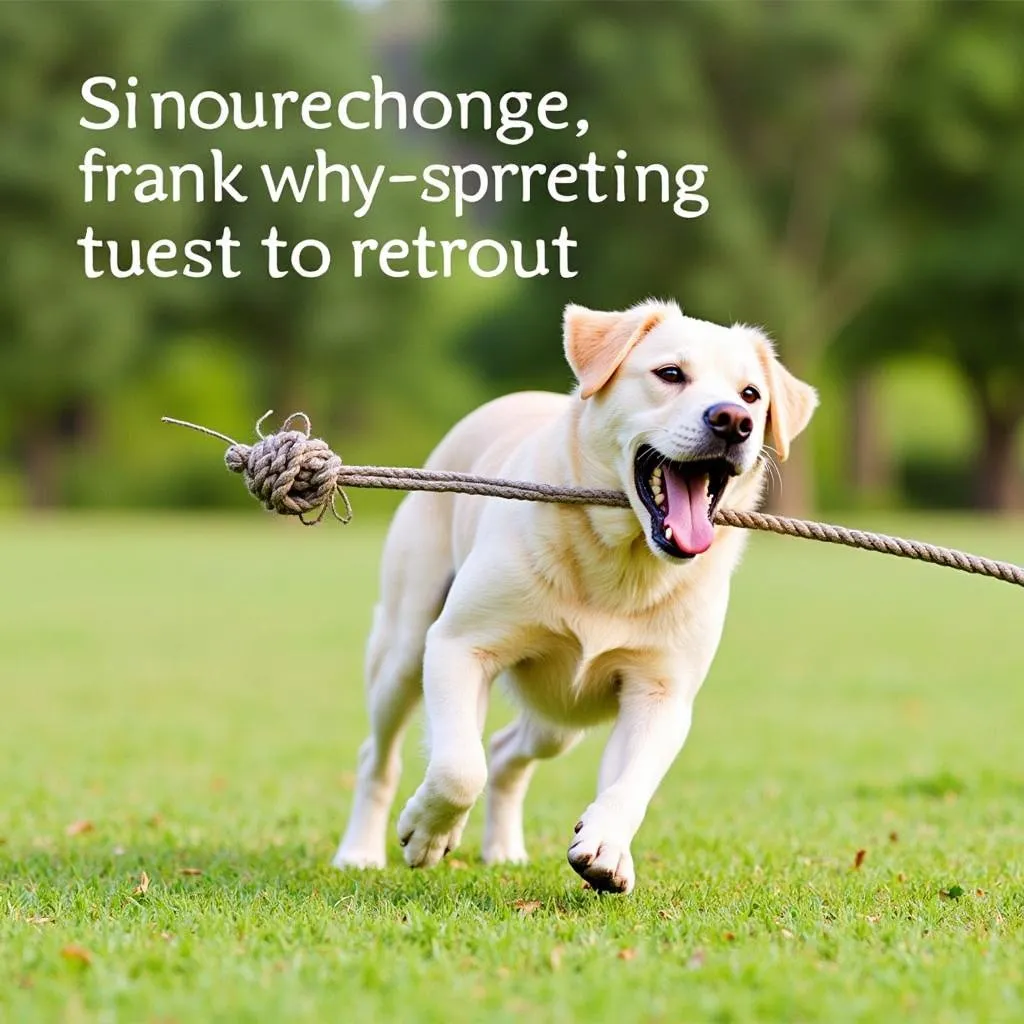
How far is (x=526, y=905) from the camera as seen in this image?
5.10 m

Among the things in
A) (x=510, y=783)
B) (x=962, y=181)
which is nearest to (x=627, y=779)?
(x=510, y=783)

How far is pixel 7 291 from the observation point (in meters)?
42.1

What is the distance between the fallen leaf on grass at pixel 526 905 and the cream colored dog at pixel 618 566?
0.26m

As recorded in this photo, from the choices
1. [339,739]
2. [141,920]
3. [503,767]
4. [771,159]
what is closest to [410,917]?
[141,920]

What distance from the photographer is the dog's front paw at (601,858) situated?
16.2 ft

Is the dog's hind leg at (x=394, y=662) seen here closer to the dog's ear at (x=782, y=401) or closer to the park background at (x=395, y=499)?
the park background at (x=395, y=499)

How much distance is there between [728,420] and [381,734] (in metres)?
2.32

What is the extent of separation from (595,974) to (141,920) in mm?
1400

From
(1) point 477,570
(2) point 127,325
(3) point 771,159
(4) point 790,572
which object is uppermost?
(3) point 771,159

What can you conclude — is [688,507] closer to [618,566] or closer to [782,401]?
[618,566]

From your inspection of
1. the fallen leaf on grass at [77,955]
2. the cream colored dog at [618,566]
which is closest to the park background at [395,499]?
the fallen leaf on grass at [77,955]

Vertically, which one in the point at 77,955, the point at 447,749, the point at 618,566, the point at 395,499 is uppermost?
the point at 395,499

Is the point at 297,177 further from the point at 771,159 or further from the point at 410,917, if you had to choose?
the point at 410,917

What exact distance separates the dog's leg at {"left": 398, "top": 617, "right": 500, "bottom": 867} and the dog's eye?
105 centimetres
